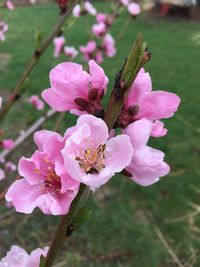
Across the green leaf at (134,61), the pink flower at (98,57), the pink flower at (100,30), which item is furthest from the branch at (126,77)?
the pink flower at (100,30)

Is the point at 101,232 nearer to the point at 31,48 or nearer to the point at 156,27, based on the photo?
the point at 31,48

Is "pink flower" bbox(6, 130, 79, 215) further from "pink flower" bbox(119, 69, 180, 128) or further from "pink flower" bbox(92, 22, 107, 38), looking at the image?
"pink flower" bbox(92, 22, 107, 38)

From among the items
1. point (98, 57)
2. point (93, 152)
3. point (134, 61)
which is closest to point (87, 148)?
point (93, 152)

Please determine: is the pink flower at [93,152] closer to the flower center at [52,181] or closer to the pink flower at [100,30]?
the flower center at [52,181]

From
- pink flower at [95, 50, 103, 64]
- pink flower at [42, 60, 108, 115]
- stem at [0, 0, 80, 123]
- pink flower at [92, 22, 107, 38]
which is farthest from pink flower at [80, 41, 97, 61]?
pink flower at [42, 60, 108, 115]

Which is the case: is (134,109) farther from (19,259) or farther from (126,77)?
(19,259)

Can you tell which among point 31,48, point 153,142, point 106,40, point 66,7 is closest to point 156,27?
point 31,48
